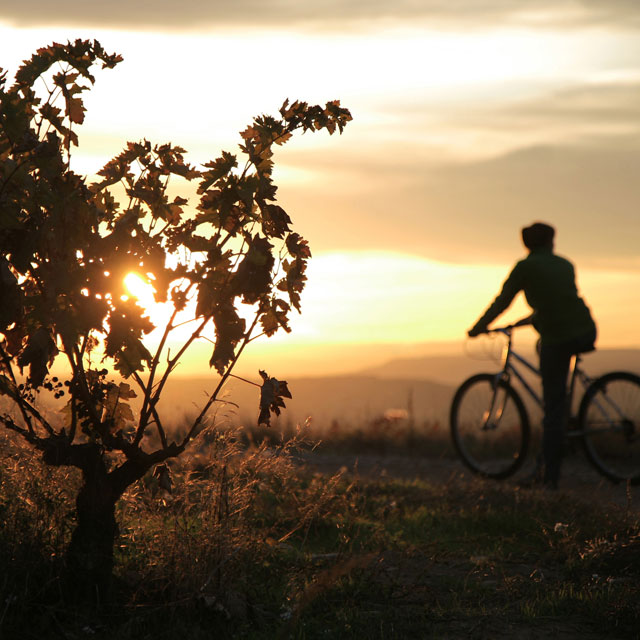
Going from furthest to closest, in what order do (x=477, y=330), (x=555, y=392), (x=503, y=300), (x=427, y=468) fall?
1. (x=427, y=468)
2. (x=477, y=330)
3. (x=503, y=300)
4. (x=555, y=392)

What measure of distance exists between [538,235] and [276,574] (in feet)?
16.0

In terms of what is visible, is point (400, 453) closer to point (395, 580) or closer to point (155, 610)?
point (395, 580)

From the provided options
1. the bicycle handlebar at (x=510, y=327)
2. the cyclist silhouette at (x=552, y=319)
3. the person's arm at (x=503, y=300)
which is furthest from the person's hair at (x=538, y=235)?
the bicycle handlebar at (x=510, y=327)

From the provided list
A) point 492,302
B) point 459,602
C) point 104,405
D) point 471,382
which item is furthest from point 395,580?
point 471,382

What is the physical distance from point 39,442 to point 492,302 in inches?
216

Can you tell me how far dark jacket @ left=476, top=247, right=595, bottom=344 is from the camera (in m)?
8.32

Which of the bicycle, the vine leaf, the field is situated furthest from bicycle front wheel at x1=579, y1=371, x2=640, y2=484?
the vine leaf

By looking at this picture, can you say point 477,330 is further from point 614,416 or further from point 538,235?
point 614,416

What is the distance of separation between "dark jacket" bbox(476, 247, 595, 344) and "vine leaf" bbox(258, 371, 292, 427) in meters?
4.77

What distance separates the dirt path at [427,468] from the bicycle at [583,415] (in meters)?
0.23

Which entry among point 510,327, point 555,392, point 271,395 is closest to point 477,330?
point 510,327

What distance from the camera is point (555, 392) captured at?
8.45 meters

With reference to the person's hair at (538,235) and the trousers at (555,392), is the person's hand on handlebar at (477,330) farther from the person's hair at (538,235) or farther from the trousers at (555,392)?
the person's hair at (538,235)

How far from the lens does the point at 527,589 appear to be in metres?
5.02
